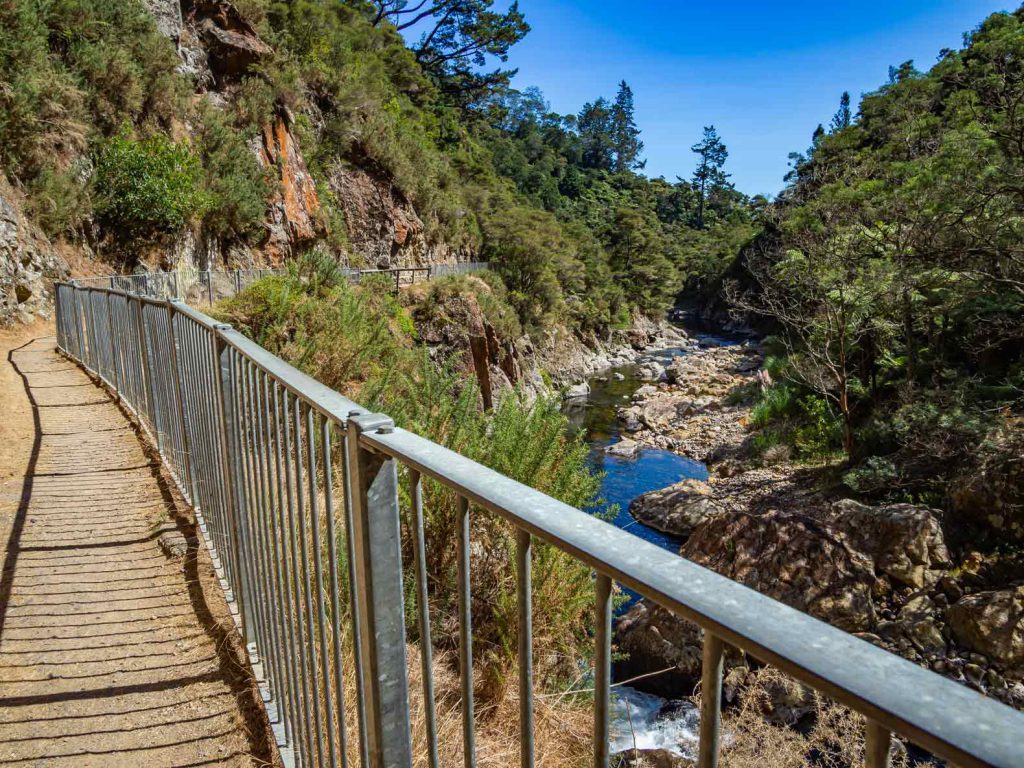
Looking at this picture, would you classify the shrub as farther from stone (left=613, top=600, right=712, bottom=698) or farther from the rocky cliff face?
stone (left=613, top=600, right=712, bottom=698)

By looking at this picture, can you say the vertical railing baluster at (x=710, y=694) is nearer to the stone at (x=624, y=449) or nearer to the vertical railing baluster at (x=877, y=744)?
the vertical railing baluster at (x=877, y=744)

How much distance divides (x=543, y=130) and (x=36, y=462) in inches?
3713

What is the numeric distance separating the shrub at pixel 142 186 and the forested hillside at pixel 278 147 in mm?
39

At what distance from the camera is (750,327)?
5266 cm

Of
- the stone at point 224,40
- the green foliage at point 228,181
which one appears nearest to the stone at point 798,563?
the green foliage at point 228,181

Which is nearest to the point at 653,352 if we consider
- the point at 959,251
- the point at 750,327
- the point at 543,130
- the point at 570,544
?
the point at 750,327

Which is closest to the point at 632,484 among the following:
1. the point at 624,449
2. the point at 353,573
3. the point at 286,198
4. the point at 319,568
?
the point at 624,449

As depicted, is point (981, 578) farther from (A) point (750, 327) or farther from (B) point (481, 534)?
(A) point (750, 327)

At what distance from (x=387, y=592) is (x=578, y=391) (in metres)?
30.4

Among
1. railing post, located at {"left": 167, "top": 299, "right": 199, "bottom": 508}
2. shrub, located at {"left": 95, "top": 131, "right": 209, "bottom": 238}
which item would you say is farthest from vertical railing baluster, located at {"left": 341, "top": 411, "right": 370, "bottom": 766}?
shrub, located at {"left": 95, "top": 131, "right": 209, "bottom": 238}

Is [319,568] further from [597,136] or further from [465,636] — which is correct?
[597,136]

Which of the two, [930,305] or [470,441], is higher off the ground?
[930,305]

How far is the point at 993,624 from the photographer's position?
7152mm

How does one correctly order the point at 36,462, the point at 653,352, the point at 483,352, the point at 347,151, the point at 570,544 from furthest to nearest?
1. the point at 653,352
2. the point at 347,151
3. the point at 483,352
4. the point at 36,462
5. the point at 570,544
